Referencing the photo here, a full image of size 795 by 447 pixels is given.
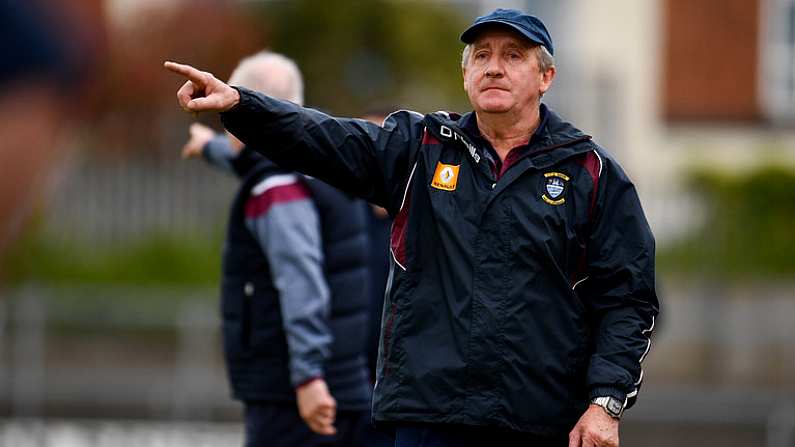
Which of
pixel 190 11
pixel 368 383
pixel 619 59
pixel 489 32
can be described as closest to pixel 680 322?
pixel 619 59

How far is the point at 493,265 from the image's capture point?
4.01 metres

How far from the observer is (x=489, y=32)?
420 centimetres

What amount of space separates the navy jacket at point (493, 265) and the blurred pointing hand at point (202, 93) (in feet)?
0.23

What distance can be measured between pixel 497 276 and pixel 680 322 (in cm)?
1165

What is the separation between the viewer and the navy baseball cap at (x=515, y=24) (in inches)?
163

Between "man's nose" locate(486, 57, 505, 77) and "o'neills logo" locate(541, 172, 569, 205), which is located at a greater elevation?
"man's nose" locate(486, 57, 505, 77)

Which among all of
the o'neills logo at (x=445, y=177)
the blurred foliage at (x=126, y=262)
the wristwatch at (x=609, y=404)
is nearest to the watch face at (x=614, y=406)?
the wristwatch at (x=609, y=404)

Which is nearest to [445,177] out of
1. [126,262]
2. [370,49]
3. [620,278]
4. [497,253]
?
[497,253]

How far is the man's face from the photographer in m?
4.16

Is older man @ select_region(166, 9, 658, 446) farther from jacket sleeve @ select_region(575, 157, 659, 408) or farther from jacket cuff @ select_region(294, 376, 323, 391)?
jacket cuff @ select_region(294, 376, 323, 391)

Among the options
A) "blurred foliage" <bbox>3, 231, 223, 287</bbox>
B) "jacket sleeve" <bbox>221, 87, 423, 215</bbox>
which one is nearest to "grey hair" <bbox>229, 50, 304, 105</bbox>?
"jacket sleeve" <bbox>221, 87, 423, 215</bbox>

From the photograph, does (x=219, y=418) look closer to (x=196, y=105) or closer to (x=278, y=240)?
(x=278, y=240)

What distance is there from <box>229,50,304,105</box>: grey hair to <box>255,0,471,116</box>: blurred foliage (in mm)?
12672

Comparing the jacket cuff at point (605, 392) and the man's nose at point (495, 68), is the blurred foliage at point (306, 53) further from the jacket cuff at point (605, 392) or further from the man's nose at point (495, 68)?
the jacket cuff at point (605, 392)
